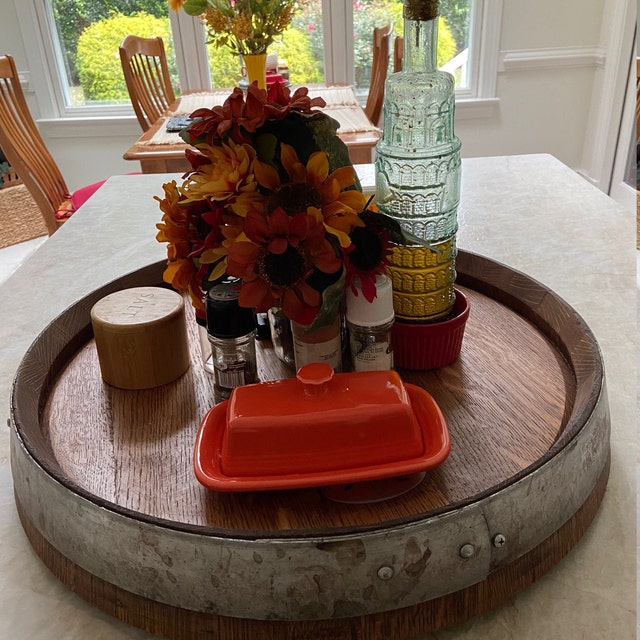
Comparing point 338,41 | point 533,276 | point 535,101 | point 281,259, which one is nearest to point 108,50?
point 338,41

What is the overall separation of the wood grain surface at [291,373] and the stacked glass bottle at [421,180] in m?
0.08

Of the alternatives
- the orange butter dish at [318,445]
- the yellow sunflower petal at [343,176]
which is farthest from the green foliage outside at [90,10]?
the orange butter dish at [318,445]

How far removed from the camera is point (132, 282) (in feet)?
2.83

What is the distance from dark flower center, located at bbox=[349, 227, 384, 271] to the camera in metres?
0.58

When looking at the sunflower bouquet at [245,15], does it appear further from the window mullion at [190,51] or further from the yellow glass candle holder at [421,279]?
the yellow glass candle holder at [421,279]

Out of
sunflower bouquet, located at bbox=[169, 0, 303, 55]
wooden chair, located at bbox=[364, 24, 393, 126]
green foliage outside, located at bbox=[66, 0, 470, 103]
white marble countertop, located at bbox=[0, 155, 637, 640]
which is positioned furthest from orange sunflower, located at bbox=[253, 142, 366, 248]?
green foliage outside, located at bbox=[66, 0, 470, 103]

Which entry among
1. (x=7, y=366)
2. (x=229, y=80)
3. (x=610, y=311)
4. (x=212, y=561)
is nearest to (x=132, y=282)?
(x=7, y=366)

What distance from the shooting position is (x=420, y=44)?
0.61m

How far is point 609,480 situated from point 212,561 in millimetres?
374

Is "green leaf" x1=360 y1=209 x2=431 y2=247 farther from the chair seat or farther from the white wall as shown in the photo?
the white wall

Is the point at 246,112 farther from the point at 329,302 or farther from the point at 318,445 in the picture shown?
the point at 318,445

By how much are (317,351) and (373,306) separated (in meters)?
0.07

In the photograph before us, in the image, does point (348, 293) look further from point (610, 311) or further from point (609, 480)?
point (610, 311)

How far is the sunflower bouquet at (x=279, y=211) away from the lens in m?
0.54
